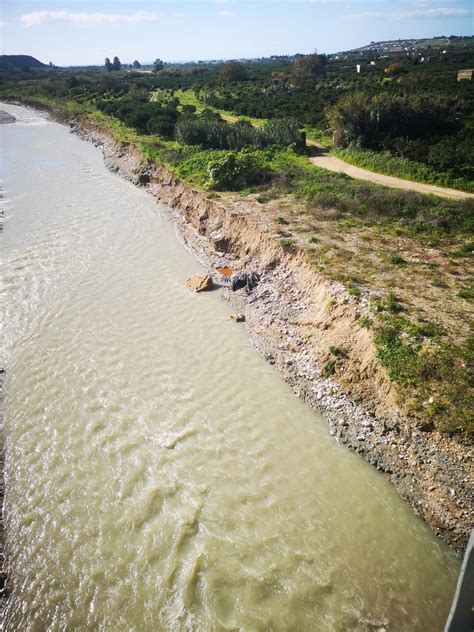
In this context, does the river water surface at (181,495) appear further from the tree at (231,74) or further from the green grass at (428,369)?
the tree at (231,74)

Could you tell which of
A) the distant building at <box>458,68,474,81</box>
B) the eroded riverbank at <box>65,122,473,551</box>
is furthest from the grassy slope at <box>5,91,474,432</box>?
the distant building at <box>458,68,474,81</box>

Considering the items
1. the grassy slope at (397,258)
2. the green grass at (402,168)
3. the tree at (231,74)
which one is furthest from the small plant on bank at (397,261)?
the tree at (231,74)

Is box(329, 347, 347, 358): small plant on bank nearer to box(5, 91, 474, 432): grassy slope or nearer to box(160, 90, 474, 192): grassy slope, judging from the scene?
box(5, 91, 474, 432): grassy slope

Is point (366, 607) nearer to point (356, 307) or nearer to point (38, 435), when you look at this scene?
point (356, 307)

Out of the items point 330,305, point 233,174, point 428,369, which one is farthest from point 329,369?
point 233,174

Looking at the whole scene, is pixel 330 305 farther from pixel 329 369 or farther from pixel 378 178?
pixel 378 178
